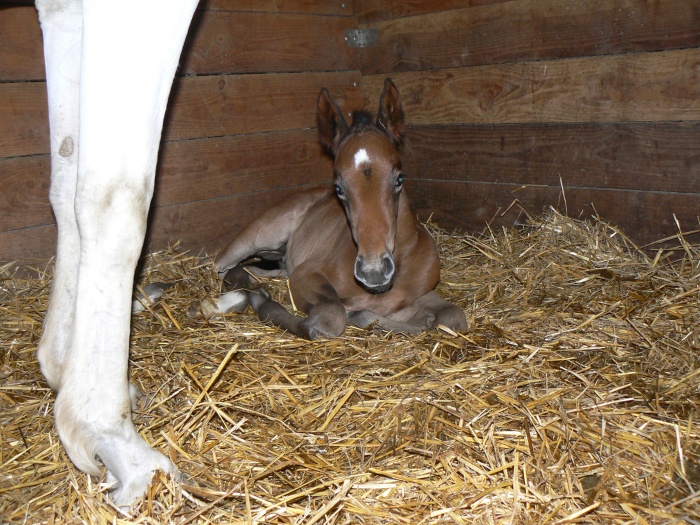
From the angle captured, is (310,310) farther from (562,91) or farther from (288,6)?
(288,6)

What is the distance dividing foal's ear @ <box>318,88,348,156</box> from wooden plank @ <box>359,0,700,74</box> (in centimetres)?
122

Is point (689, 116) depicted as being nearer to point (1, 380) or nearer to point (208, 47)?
point (208, 47)

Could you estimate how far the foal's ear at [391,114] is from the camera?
3.14 meters

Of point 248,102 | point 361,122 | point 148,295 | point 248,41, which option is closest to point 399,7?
point 248,41

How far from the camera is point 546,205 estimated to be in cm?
383

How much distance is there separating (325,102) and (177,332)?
1.38 meters

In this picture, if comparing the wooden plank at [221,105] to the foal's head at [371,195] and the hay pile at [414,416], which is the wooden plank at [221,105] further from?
the foal's head at [371,195]

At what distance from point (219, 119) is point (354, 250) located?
1.35 m

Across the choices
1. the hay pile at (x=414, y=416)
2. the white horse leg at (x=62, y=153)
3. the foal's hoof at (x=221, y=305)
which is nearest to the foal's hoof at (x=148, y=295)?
the hay pile at (x=414, y=416)

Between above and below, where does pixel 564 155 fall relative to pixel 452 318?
above

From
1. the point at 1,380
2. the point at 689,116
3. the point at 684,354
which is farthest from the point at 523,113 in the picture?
the point at 1,380

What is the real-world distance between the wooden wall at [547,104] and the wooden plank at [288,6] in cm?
15

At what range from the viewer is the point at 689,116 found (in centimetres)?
318

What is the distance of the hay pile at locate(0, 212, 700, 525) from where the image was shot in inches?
62.2
